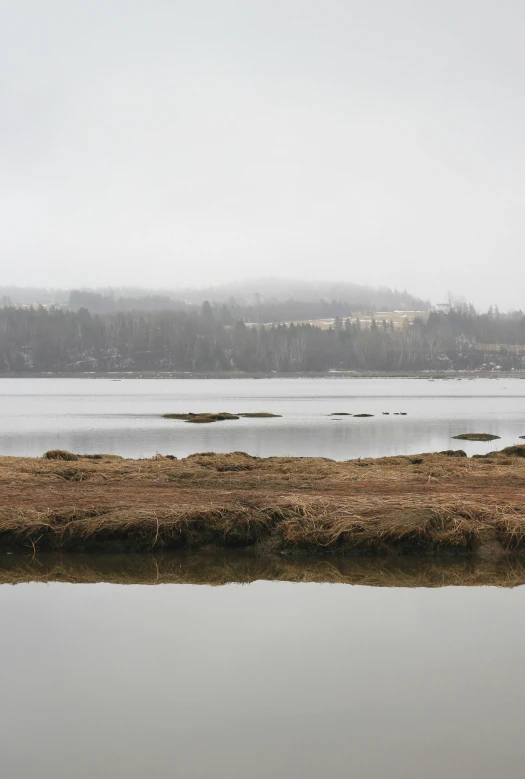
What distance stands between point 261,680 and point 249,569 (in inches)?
141

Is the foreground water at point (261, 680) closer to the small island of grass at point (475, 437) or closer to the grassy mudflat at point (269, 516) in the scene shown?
the grassy mudflat at point (269, 516)

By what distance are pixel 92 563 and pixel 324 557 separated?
3391 millimetres

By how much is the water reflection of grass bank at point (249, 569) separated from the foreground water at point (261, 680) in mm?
180

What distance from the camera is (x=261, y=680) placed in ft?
19.3

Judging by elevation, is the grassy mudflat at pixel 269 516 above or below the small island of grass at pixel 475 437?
above

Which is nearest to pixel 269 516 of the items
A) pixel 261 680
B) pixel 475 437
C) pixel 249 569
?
pixel 249 569

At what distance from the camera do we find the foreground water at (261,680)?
15.4ft

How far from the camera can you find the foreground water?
185 inches

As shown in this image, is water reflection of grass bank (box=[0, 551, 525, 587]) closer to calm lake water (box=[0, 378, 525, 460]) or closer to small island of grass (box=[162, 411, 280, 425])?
calm lake water (box=[0, 378, 525, 460])

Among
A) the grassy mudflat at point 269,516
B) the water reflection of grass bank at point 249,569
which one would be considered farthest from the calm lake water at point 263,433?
the water reflection of grass bank at point 249,569

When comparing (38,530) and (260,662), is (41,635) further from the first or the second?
(38,530)

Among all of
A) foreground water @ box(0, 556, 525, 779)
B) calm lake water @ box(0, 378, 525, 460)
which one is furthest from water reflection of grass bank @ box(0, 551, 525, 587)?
calm lake water @ box(0, 378, 525, 460)

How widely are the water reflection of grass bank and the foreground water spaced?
0.18m

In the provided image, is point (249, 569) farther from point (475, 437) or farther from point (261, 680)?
point (475, 437)
